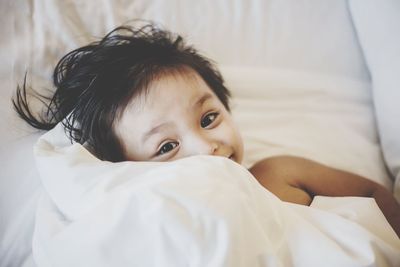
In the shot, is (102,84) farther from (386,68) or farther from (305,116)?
(386,68)

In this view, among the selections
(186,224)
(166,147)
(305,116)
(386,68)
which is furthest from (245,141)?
(186,224)

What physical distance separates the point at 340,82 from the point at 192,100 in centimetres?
50

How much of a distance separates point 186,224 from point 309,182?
474 mm

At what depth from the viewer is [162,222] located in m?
0.51

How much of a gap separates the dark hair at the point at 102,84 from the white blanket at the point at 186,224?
146 mm

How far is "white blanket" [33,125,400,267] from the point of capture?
510 mm

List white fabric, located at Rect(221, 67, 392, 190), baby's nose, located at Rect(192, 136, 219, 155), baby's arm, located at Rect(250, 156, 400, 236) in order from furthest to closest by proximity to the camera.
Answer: white fabric, located at Rect(221, 67, 392, 190) → baby's arm, located at Rect(250, 156, 400, 236) → baby's nose, located at Rect(192, 136, 219, 155)

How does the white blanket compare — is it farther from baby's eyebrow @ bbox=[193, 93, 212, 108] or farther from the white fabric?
the white fabric

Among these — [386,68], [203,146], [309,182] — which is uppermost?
[386,68]

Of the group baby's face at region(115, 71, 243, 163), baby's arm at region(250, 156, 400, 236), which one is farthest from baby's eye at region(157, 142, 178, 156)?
baby's arm at region(250, 156, 400, 236)

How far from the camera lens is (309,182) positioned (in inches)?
35.2

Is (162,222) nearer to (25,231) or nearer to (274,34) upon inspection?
(25,231)

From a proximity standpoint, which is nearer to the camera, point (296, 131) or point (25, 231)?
point (25, 231)

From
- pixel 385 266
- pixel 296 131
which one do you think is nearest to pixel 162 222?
pixel 385 266
